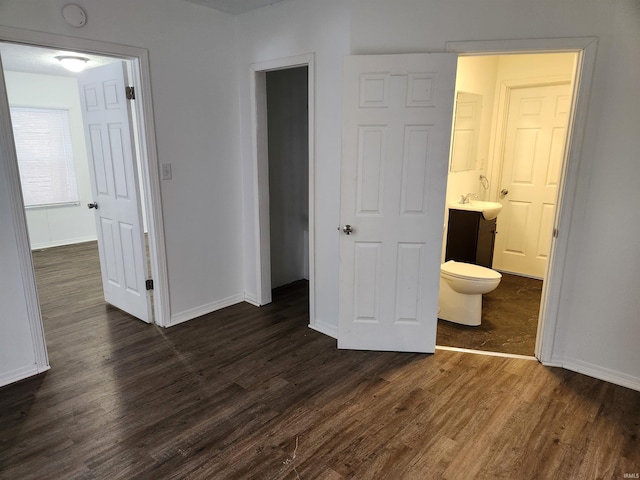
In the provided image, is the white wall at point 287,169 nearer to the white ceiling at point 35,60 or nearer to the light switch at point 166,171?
the light switch at point 166,171

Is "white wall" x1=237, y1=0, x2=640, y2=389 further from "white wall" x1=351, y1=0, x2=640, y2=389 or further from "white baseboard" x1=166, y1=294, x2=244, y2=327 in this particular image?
"white baseboard" x1=166, y1=294, x2=244, y2=327

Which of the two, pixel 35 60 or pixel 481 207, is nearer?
pixel 481 207

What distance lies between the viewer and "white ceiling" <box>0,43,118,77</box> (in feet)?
12.7

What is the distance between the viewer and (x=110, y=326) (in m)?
3.34

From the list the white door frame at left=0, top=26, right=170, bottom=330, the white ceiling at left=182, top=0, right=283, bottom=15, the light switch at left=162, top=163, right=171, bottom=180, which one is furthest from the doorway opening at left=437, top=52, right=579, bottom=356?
the light switch at left=162, top=163, right=171, bottom=180

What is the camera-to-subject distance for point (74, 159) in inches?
241

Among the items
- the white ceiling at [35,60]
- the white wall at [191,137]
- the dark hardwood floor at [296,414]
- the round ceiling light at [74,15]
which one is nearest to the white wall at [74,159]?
the white ceiling at [35,60]

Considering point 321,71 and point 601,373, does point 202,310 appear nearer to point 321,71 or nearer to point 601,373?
point 321,71

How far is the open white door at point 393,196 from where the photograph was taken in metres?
2.50

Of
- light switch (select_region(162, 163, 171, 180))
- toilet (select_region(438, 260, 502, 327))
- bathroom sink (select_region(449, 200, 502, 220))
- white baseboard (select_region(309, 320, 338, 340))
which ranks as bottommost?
white baseboard (select_region(309, 320, 338, 340))

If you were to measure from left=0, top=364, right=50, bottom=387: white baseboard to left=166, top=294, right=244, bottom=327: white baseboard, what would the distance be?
92 cm

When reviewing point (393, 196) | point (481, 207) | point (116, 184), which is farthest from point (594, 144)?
point (116, 184)

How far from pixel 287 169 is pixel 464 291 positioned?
6.88ft

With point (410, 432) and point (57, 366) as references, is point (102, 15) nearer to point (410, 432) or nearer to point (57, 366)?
point (57, 366)
